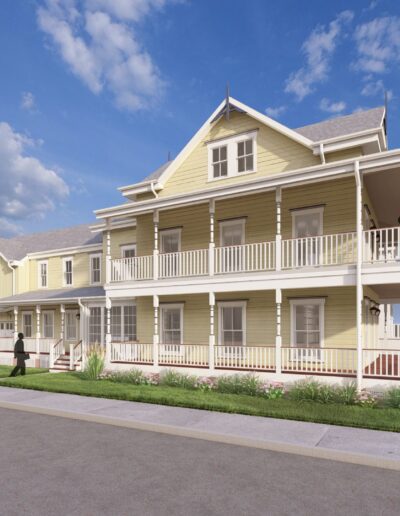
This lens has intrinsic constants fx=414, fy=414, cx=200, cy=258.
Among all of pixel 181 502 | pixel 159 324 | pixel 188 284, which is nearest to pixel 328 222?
pixel 188 284

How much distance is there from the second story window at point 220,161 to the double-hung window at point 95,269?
10.1m

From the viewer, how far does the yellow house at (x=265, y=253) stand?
13680 mm

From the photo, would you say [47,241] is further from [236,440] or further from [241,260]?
[236,440]

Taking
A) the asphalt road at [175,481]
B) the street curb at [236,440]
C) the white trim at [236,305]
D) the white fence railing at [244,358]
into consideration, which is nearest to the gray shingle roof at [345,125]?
the white trim at [236,305]

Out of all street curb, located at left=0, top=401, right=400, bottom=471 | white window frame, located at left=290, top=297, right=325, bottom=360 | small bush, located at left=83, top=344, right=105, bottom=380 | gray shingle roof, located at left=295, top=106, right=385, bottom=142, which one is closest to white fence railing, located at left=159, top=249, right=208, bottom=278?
white window frame, located at left=290, top=297, right=325, bottom=360

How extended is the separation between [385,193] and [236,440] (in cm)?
1192

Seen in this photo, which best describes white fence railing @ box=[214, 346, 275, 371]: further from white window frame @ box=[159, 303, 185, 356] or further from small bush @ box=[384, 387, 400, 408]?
small bush @ box=[384, 387, 400, 408]

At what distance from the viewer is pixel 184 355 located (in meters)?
17.3

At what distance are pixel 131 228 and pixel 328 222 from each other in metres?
10.8

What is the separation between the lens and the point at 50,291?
2641 centimetres

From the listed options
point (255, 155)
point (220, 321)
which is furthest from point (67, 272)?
point (255, 155)

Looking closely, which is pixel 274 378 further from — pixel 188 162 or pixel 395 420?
pixel 188 162

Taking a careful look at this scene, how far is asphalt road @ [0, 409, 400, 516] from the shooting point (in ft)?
18.2

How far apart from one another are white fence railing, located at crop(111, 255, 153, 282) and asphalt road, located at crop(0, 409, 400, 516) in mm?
9639
